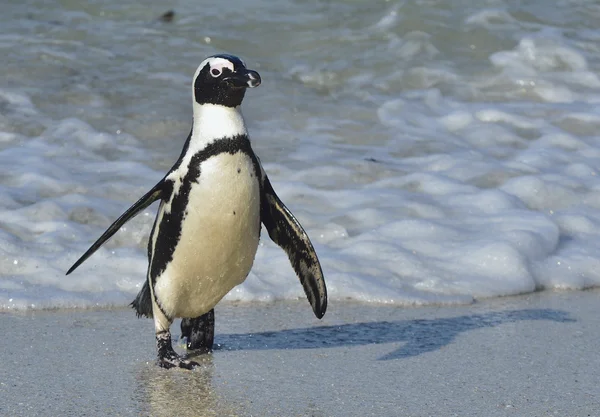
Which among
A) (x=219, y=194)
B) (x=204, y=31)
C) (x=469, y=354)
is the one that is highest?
(x=219, y=194)

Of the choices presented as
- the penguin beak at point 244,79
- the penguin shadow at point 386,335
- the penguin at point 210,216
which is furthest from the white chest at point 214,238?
the penguin shadow at point 386,335

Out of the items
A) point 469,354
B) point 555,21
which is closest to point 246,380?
point 469,354

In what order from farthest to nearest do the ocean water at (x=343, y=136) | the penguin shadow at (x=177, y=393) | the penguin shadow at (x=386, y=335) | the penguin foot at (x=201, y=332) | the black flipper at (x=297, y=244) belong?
the ocean water at (x=343, y=136) < the penguin shadow at (x=386, y=335) < the penguin foot at (x=201, y=332) < the black flipper at (x=297, y=244) < the penguin shadow at (x=177, y=393)

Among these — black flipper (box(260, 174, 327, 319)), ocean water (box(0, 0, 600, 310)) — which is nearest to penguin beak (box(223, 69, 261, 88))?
black flipper (box(260, 174, 327, 319))

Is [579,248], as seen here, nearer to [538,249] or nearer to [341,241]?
[538,249]

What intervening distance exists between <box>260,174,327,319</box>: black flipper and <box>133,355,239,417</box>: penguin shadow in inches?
18.7

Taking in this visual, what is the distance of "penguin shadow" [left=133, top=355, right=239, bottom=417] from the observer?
3.04m

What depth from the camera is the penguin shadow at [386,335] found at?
12.8ft

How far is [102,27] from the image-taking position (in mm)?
9680

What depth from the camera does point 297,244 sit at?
12.3 ft

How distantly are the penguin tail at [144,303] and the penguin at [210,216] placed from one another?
1 centimetres

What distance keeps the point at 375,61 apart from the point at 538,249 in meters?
4.27

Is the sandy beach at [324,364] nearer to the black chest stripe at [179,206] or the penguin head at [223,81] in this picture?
the black chest stripe at [179,206]

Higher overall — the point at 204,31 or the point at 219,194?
Result: the point at 219,194
